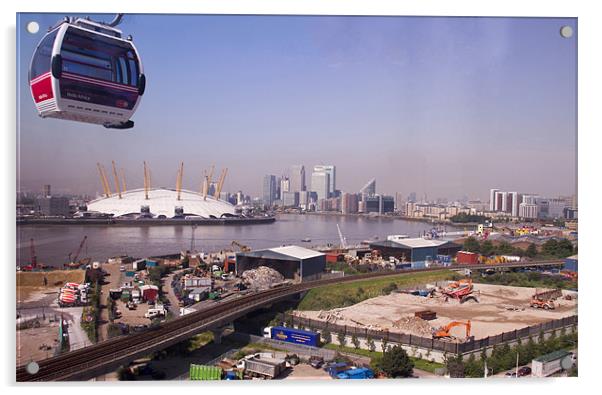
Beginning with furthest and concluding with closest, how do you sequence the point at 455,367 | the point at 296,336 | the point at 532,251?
1. the point at 532,251
2. the point at 296,336
3. the point at 455,367

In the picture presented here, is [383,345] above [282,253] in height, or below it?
below

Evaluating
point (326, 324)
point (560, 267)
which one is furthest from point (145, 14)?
point (560, 267)

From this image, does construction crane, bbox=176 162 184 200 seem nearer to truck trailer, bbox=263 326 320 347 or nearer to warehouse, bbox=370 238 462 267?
truck trailer, bbox=263 326 320 347

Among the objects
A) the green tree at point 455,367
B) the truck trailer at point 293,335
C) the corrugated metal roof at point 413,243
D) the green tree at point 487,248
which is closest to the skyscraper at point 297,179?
the truck trailer at point 293,335

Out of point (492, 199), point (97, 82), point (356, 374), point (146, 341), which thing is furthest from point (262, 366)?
point (492, 199)

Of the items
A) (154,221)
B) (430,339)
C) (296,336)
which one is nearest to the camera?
(430,339)

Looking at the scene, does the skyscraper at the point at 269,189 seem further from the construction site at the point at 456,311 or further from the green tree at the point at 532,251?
the green tree at the point at 532,251

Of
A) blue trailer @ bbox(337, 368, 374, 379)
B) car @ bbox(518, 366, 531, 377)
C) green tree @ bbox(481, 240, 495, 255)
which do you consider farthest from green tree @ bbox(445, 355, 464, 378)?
green tree @ bbox(481, 240, 495, 255)

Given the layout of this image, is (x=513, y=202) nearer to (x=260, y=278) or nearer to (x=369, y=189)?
(x=369, y=189)
